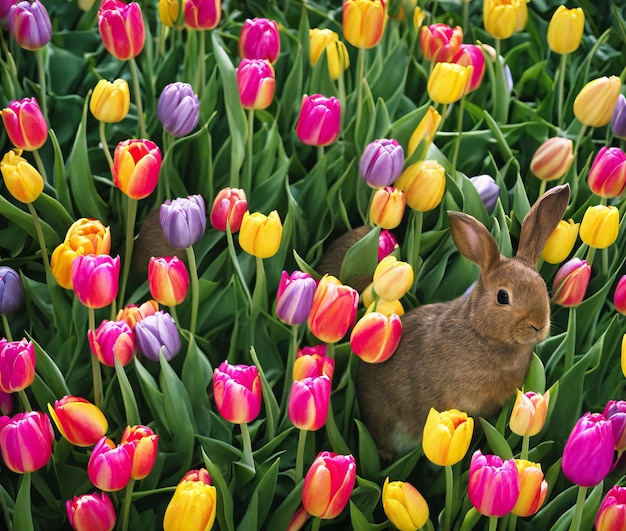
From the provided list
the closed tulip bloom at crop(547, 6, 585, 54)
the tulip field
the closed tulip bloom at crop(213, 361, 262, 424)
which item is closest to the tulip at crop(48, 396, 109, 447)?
the tulip field

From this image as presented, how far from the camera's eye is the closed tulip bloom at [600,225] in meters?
0.99

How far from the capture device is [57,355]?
1.07 m

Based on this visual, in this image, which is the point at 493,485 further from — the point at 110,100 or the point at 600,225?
the point at 110,100

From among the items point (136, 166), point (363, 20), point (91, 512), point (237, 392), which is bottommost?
point (91, 512)

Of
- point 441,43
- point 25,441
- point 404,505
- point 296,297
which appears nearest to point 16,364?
point 25,441

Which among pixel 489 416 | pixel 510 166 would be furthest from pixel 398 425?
pixel 510 166

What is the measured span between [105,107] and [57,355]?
0.30m

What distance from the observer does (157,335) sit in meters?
0.96

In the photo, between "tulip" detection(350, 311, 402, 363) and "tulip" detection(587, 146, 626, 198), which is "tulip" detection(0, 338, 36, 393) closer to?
"tulip" detection(350, 311, 402, 363)

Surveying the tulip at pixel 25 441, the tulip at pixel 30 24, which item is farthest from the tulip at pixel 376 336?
the tulip at pixel 30 24

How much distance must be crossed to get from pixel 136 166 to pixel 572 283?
49 cm

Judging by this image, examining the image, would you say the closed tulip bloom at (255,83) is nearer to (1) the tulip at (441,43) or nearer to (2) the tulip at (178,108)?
(2) the tulip at (178,108)

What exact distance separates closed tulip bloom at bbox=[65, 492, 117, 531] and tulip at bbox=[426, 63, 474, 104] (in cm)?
60

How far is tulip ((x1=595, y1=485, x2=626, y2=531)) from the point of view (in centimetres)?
83
